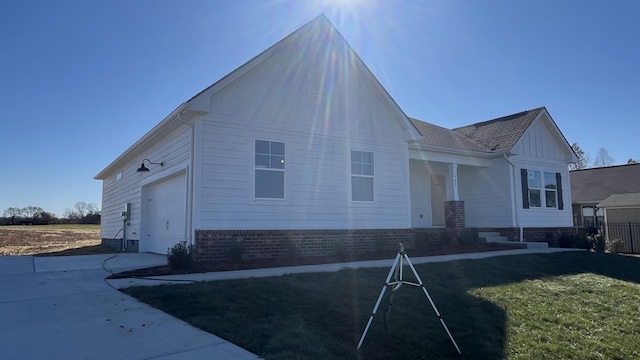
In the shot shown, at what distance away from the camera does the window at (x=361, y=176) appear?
43.8ft

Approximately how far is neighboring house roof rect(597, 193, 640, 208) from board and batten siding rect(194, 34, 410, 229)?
16418 millimetres

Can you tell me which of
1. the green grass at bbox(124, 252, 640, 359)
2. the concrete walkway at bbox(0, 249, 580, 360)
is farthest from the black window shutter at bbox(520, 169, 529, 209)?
the concrete walkway at bbox(0, 249, 580, 360)

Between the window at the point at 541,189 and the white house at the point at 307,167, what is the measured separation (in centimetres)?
8

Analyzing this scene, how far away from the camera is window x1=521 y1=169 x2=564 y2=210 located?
696 inches

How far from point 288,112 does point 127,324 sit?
8.21m

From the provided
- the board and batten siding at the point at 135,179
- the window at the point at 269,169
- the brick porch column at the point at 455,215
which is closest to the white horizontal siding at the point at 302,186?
the window at the point at 269,169

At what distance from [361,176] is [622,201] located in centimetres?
1895

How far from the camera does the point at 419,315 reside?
230 inches

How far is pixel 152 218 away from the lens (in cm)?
1488

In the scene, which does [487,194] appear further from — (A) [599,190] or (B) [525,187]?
(A) [599,190]

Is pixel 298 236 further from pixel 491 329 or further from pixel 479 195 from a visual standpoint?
pixel 479 195

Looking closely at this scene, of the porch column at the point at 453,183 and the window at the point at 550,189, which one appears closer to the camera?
the porch column at the point at 453,183

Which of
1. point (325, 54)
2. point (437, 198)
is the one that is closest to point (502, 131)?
point (437, 198)

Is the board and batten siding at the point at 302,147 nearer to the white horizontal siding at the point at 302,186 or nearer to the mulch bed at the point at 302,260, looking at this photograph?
the white horizontal siding at the point at 302,186
